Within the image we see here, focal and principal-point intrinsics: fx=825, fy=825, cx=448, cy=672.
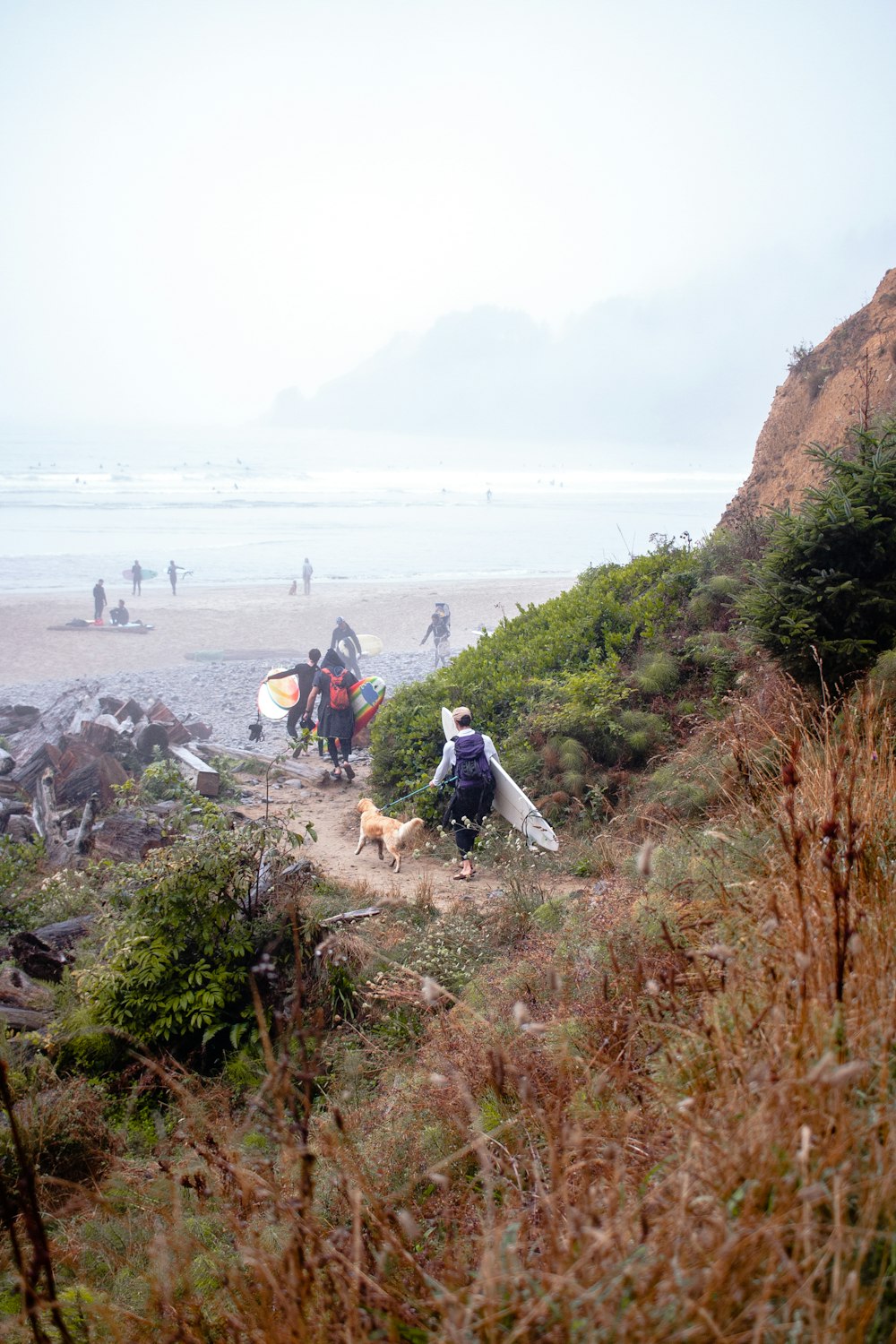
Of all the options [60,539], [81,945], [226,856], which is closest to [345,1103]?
[226,856]

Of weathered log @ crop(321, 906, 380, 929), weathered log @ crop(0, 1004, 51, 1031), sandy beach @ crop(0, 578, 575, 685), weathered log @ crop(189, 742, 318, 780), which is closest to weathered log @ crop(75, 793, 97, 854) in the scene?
weathered log @ crop(189, 742, 318, 780)

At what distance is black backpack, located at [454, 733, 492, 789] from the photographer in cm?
797

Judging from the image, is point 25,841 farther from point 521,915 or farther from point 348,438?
point 348,438

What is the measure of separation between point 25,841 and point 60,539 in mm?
35281

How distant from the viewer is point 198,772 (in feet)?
37.9

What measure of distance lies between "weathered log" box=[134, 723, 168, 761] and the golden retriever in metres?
5.66

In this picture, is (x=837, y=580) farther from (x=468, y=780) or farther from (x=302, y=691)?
(x=302, y=691)

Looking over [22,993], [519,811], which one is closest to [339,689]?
[519,811]

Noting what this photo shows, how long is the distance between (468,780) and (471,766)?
143mm

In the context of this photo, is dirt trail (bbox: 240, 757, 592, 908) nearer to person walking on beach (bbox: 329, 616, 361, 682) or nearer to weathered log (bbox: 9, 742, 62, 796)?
weathered log (bbox: 9, 742, 62, 796)

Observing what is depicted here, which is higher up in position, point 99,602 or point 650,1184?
point 99,602

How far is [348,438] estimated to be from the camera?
7461 inches

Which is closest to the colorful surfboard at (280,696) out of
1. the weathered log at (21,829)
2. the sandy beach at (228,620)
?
the weathered log at (21,829)

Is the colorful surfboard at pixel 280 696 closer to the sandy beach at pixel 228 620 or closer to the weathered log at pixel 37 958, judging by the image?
the sandy beach at pixel 228 620
